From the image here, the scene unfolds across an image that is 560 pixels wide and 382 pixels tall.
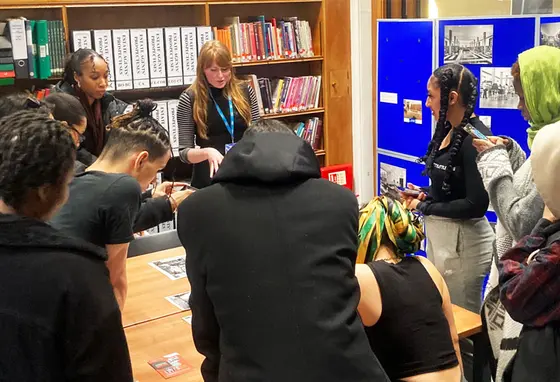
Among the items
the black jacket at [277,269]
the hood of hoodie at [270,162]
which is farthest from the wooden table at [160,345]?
the hood of hoodie at [270,162]

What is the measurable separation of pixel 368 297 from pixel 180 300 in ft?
3.31

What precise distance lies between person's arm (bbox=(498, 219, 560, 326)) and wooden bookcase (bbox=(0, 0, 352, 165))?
3.25m

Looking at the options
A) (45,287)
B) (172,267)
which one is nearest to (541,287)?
(45,287)

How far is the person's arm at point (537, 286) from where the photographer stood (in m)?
1.64

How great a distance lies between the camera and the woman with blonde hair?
137 inches

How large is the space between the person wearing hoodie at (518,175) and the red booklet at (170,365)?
96cm

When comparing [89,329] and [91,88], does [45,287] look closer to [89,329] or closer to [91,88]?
[89,329]

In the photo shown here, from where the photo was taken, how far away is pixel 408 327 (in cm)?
171

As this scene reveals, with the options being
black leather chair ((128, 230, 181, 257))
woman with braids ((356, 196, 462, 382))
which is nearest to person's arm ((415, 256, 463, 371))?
woman with braids ((356, 196, 462, 382))

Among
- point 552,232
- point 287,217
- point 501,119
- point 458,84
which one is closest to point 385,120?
point 501,119

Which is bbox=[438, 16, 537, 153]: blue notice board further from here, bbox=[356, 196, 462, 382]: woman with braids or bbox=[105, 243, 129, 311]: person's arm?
bbox=[105, 243, 129, 311]: person's arm

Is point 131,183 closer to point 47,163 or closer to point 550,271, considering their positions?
point 47,163

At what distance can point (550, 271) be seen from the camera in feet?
5.37

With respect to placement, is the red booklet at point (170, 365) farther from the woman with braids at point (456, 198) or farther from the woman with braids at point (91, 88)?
the woman with braids at point (91, 88)
